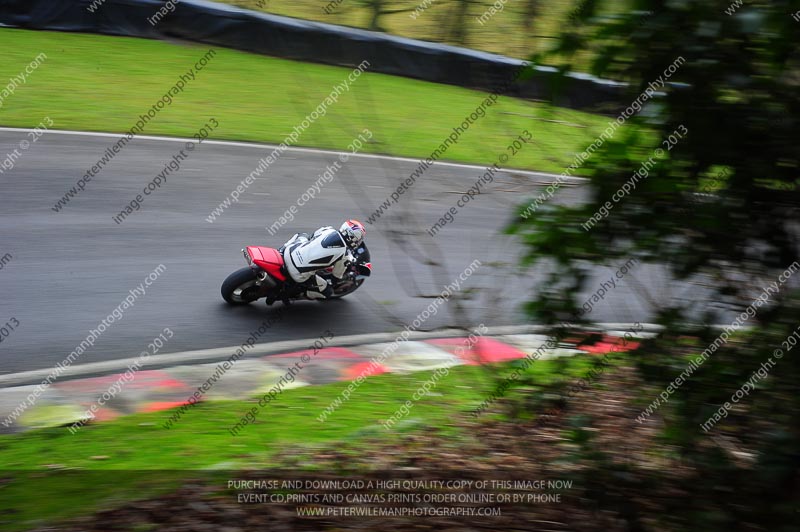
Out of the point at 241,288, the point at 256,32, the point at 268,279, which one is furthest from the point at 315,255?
the point at 256,32

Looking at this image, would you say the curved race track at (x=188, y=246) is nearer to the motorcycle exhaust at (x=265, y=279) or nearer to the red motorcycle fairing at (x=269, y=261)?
the motorcycle exhaust at (x=265, y=279)

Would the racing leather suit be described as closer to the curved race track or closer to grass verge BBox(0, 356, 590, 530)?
the curved race track

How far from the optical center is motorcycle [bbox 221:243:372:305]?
30.9ft

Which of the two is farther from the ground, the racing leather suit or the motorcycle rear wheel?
the racing leather suit

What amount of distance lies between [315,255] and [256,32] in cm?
1328

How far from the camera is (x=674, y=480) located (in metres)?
3.93

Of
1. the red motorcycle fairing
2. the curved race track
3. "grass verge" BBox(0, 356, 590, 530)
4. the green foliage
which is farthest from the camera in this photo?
the red motorcycle fairing

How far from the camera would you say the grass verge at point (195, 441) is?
193 inches

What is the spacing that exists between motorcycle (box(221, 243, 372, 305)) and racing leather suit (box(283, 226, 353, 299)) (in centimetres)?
8

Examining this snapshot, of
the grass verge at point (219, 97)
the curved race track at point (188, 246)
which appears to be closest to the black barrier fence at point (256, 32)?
the grass verge at point (219, 97)

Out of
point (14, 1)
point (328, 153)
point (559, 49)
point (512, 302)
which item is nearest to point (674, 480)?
point (559, 49)

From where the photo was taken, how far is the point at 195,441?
6.29 m

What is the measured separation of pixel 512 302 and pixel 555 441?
4996 mm

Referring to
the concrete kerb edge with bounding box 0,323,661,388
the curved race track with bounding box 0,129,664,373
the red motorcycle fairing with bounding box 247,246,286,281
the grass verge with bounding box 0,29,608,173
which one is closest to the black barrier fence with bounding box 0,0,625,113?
the grass verge with bounding box 0,29,608,173
